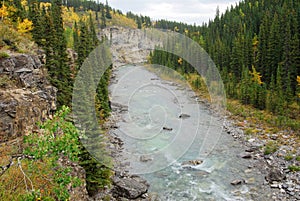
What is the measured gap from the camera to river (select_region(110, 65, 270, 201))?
17.6 metres

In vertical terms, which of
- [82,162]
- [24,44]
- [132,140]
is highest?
[24,44]

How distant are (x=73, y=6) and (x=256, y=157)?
6259 inches

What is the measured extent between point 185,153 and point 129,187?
28.5 ft

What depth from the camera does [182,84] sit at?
194 feet

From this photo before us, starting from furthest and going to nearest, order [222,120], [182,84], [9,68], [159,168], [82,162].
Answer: [182,84] < [222,120] < [159,168] < [9,68] < [82,162]

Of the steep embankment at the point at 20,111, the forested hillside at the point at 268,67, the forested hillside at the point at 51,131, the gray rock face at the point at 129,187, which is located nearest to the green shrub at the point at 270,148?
the forested hillside at the point at 268,67

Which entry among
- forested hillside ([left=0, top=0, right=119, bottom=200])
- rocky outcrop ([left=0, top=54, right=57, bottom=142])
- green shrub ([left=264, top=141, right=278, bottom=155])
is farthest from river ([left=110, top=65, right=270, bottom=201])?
rocky outcrop ([left=0, top=54, right=57, bottom=142])

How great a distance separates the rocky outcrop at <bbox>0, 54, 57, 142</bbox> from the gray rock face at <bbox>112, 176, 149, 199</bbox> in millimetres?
6402

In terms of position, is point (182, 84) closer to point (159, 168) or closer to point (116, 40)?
point (159, 168)

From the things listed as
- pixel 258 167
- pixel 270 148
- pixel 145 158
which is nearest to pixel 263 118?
pixel 270 148

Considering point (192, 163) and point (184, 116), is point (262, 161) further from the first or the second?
point (184, 116)

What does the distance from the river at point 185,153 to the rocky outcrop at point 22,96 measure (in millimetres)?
8370

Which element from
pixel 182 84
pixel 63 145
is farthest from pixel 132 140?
pixel 182 84

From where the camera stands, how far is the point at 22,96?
15703mm
